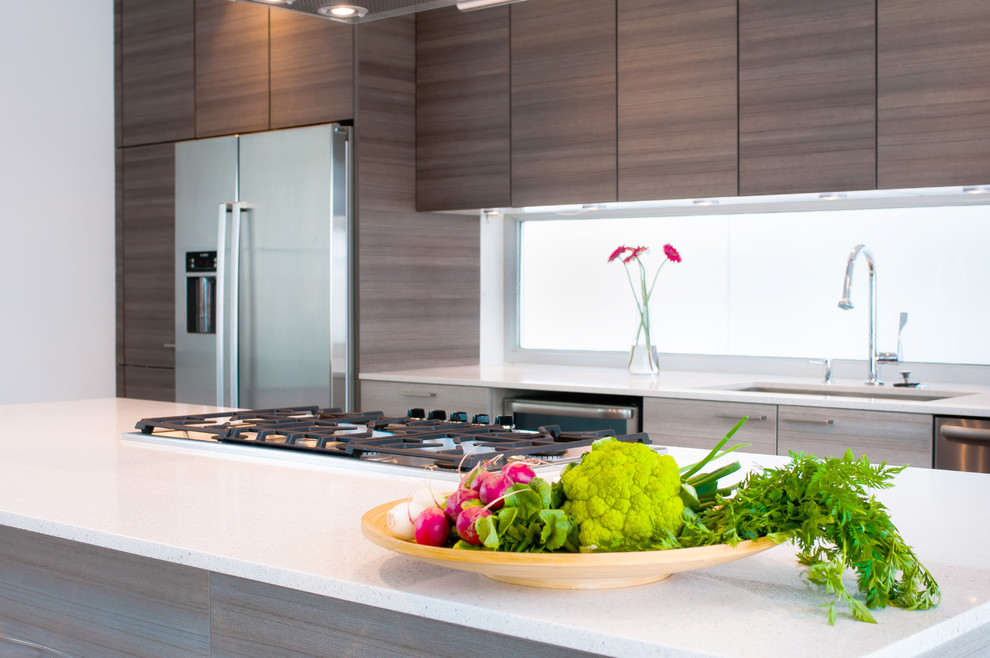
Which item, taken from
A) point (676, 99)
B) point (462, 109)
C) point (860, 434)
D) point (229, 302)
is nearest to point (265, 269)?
point (229, 302)

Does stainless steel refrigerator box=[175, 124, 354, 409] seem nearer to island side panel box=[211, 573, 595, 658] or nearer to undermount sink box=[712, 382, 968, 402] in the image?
undermount sink box=[712, 382, 968, 402]

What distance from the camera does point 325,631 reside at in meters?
1.21

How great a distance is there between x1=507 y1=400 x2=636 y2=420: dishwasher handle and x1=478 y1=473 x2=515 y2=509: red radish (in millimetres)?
2241

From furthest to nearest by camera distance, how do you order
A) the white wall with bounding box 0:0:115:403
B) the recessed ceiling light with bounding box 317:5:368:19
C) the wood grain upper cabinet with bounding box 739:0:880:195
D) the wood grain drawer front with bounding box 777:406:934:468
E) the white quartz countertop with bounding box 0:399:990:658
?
the white wall with bounding box 0:0:115:403 < the wood grain upper cabinet with bounding box 739:0:880:195 < the wood grain drawer front with bounding box 777:406:934:468 < the recessed ceiling light with bounding box 317:5:368:19 < the white quartz countertop with bounding box 0:399:990:658

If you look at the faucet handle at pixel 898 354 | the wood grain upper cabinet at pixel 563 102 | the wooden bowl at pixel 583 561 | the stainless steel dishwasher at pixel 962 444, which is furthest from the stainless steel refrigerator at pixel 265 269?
the wooden bowl at pixel 583 561

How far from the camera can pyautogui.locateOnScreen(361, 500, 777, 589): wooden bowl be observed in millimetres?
976

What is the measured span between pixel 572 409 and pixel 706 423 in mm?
497

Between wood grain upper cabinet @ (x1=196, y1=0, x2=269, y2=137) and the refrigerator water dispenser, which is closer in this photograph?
wood grain upper cabinet @ (x1=196, y1=0, x2=269, y2=137)

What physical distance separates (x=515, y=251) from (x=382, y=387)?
106 centimetres

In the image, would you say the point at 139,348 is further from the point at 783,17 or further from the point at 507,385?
the point at 783,17

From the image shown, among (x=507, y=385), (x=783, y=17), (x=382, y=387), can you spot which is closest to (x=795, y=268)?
(x=783, y=17)

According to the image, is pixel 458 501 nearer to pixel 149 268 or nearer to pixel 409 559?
pixel 409 559

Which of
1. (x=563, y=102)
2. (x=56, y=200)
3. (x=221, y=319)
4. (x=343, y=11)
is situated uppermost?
(x=563, y=102)

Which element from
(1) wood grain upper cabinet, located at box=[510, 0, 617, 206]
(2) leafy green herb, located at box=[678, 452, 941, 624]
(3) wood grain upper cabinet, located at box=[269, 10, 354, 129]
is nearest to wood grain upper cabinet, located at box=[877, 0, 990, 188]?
(1) wood grain upper cabinet, located at box=[510, 0, 617, 206]
